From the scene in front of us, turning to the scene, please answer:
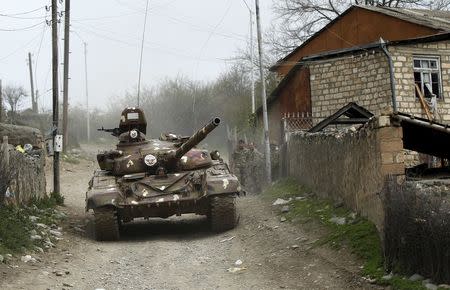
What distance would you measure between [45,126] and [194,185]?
94.7 feet

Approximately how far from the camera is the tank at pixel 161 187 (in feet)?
37.3

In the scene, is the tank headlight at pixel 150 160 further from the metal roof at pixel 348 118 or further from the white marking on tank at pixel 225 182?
the metal roof at pixel 348 118

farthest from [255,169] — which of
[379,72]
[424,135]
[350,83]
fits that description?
[424,135]

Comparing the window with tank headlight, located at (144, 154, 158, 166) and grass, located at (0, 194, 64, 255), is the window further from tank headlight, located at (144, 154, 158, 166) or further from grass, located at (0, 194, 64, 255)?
grass, located at (0, 194, 64, 255)

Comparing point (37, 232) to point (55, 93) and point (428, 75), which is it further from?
point (428, 75)

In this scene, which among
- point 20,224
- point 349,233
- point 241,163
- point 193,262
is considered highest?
point 241,163

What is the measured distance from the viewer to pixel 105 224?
1128 centimetres

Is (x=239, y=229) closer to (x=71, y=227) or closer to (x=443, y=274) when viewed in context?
(x=71, y=227)

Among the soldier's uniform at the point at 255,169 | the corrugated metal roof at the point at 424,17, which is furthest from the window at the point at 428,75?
the soldier's uniform at the point at 255,169

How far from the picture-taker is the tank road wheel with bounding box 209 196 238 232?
38.1ft

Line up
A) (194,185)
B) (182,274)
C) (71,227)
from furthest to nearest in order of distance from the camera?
(71,227) < (194,185) < (182,274)

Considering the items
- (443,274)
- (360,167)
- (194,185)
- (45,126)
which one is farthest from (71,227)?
(45,126)

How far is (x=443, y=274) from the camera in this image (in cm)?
620

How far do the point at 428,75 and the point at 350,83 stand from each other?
2341mm
